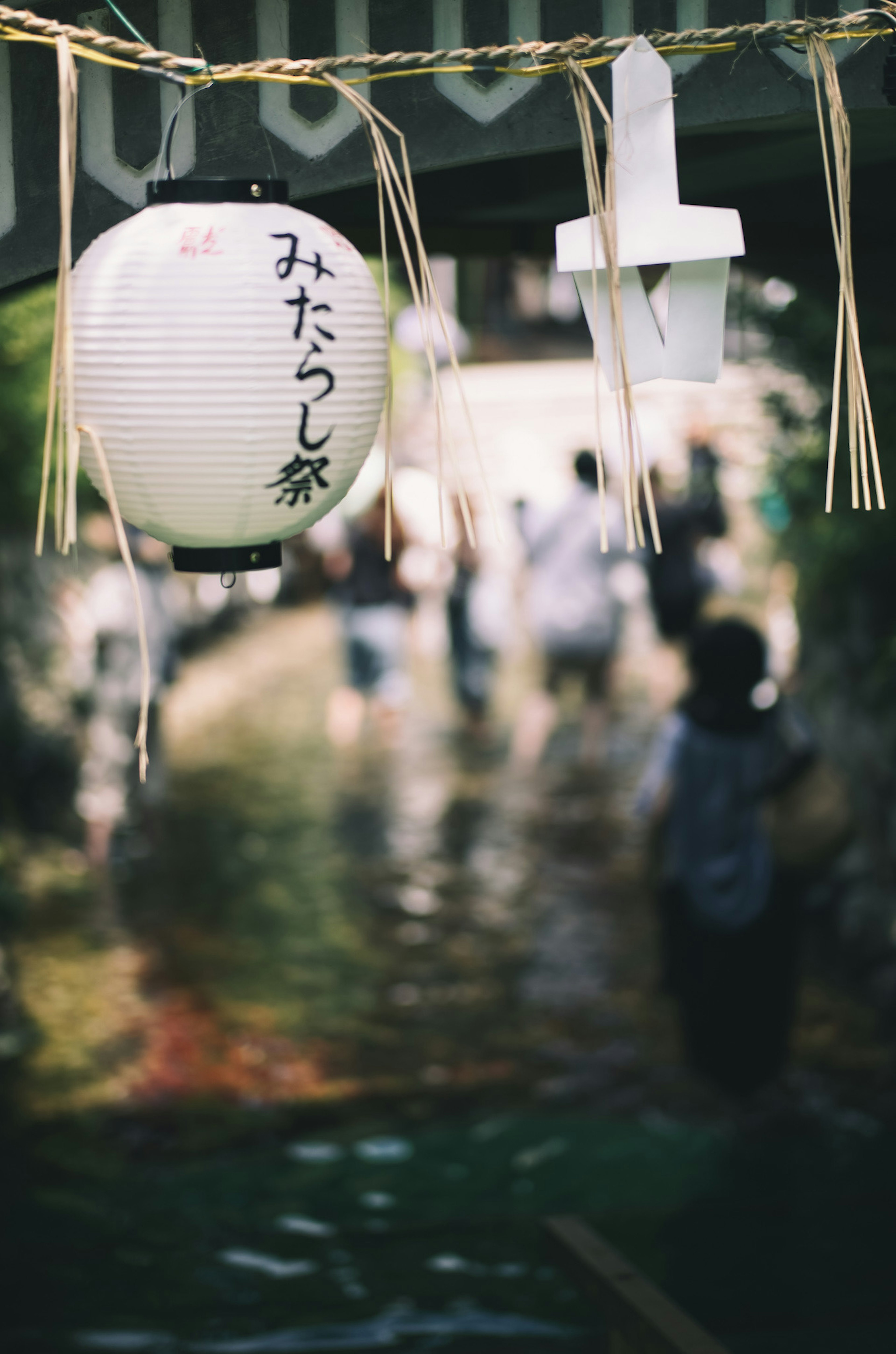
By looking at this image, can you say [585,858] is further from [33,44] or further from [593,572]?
[33,44]

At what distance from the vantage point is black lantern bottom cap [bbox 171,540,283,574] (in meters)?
2.34

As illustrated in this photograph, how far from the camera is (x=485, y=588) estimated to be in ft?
33.1

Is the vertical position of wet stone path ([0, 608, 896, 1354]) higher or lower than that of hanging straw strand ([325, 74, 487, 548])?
lower

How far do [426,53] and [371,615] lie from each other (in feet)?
22.0

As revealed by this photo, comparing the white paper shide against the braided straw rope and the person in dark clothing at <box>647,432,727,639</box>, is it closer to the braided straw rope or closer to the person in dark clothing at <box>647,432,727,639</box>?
the braided straw rope

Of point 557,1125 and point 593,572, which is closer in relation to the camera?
point 557,1125

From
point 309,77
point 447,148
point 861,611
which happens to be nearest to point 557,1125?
point 861,611

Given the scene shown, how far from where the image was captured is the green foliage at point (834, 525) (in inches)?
200

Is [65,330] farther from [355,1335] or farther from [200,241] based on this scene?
[355,1335]

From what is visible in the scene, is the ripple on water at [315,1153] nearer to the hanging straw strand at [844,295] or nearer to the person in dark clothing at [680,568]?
Answer: the hanging straw strand at [844,295]

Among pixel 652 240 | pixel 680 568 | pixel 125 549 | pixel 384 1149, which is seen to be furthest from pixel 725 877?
pixel 680 568

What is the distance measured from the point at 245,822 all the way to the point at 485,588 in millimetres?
2669

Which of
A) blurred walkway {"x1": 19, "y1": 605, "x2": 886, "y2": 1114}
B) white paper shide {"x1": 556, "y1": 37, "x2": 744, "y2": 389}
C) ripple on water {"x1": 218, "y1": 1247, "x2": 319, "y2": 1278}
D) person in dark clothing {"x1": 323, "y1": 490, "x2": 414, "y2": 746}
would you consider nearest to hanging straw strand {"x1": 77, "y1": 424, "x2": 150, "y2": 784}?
white paper shide {"x1": 556, "y1": 37, "x2": 744, "y2": 389}

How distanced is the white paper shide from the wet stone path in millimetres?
2162
